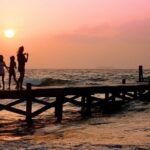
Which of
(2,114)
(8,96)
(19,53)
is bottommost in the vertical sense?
(2,114)

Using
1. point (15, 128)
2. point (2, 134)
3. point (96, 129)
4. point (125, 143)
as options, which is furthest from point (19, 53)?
point (125, 143)

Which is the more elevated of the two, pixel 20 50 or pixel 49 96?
pixel 20 50

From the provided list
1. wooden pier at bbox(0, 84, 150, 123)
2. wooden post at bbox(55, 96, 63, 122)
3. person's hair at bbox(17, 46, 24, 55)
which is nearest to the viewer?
wooden pier at bbox(0, 84, 150, 123)

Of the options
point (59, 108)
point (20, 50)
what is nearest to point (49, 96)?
point (59, 108)

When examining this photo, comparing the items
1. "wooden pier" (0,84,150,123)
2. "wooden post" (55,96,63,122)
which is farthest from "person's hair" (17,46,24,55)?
"wooden post" (55,96,63,122)

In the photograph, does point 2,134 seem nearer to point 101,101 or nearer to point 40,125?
point 40,125

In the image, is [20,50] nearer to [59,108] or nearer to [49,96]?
[49,96]

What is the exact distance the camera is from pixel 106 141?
41.9ft

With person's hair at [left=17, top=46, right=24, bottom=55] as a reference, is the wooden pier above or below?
below

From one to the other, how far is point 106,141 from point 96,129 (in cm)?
298

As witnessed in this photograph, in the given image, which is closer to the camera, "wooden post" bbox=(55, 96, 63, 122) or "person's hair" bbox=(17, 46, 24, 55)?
"person's hair" bbox=(17, 46, 24, 55)

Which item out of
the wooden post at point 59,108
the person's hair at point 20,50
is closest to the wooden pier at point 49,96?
the wooden post at point 59,108

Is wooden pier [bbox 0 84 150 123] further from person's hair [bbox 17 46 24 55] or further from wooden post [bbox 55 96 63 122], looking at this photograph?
person's hair [bbox 17 46 24 55]

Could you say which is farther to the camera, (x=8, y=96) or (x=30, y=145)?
(x=8, y=96)
